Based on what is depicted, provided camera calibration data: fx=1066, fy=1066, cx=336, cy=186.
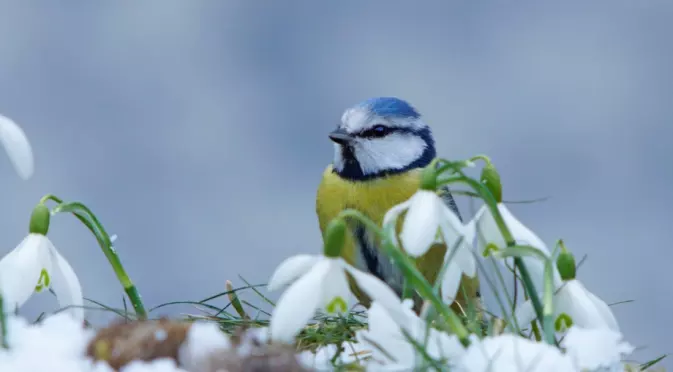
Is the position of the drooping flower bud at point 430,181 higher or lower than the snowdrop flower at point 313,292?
higher

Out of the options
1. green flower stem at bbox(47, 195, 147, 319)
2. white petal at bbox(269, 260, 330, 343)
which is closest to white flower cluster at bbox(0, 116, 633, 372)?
white petal at bbox(269, 260, 330, 343)

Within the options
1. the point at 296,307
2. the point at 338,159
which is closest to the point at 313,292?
the point at 296,307

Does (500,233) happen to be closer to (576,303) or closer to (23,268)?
(576,303)

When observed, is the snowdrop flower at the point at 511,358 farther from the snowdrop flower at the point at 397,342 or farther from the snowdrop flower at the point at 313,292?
the snowdrop flower at the point at 313,292

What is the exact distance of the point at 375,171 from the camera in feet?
9.97

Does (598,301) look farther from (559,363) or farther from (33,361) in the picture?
(33,361)

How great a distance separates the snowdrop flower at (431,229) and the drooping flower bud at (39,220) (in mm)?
673

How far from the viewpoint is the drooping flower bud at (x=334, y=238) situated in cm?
171

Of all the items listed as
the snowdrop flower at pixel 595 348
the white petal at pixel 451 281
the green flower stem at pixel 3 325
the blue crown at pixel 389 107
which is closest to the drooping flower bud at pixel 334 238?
the white petal at pixel 451 281

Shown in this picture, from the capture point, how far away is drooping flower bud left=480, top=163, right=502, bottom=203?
1900 millimetres

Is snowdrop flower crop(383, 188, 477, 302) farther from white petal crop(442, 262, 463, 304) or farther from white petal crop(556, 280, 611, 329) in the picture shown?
white petal crop(556, 280, 611, 329)

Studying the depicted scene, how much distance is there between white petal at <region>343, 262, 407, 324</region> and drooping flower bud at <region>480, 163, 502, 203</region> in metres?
0.32

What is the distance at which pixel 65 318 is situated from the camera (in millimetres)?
1823

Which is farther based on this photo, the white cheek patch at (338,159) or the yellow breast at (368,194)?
the white cheek patch at (338,159)
